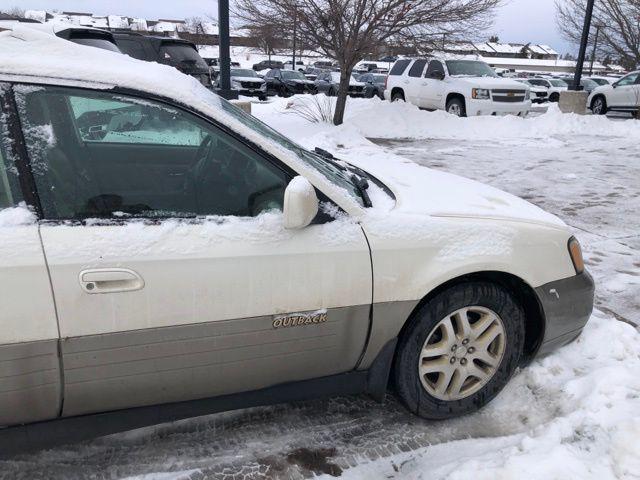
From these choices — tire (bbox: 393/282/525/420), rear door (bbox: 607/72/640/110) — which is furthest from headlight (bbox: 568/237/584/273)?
rear door (bbox: 607/72/640/110)

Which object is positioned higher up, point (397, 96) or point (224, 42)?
point (224, 42)

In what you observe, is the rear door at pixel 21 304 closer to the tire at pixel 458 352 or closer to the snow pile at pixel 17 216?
the snow pile at pixel 17 216

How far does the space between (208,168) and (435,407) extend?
5.25ft

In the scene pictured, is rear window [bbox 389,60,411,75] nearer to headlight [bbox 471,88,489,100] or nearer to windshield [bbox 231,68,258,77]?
headlight [bbox 471,88,489,100]

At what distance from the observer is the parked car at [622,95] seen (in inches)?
676

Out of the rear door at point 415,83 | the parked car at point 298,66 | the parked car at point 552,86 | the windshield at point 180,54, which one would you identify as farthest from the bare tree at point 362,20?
the parked car at point 298,66

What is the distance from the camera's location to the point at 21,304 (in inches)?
75.6

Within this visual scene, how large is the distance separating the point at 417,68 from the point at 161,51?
7.76m

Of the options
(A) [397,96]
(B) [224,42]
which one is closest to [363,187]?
(B) [224,42]

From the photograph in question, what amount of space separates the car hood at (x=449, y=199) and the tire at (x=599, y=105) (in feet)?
57.8

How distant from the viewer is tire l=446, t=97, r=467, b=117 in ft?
49.9

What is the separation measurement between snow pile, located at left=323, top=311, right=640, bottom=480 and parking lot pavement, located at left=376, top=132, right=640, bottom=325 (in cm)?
109

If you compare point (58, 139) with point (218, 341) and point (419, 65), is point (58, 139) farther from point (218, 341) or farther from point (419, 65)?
point (419, 65)

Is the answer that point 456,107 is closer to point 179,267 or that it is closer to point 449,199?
point 449,199
